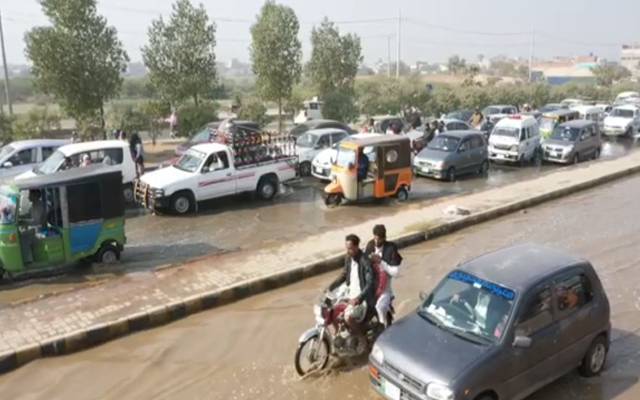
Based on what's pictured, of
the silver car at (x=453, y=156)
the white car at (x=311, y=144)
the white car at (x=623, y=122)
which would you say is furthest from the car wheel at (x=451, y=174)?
the white car at (x=623, y=122)

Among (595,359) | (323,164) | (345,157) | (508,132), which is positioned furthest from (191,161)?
(508,132)

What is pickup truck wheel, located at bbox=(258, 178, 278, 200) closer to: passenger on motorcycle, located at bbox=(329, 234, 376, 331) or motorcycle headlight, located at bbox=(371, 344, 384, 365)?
passenger on motorcycle, located at bbox=(329, 234, 376, 331)

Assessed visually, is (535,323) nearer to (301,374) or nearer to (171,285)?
(301,374)

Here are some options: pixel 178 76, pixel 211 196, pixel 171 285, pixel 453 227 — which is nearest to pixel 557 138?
pixel 453 227

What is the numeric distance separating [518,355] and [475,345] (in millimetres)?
467

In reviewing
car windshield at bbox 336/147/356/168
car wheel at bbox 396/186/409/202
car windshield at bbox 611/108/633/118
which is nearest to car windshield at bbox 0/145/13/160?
car windshield at bbox 336/147/356/168

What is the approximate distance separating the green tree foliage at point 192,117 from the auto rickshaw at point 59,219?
57.8 feet

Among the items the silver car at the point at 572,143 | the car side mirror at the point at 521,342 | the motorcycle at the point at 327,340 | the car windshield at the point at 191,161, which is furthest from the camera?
the silver car at the point at 572,143

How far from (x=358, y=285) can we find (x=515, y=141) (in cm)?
1742

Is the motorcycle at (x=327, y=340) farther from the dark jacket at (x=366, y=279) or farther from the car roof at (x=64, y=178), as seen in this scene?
the car roof at (x=64, y=178)

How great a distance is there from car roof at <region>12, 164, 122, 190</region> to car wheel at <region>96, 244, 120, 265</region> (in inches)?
56.6

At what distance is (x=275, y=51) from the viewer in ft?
105

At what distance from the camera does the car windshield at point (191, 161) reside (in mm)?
16172

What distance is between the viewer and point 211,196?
53.2 feet
